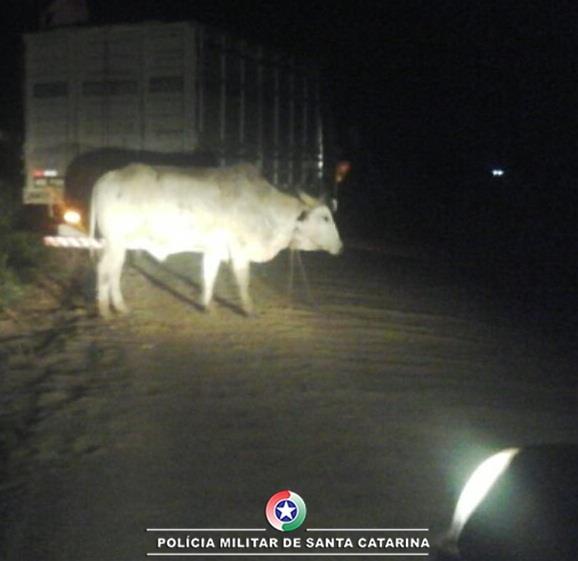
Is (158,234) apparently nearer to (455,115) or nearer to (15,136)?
(15,136)

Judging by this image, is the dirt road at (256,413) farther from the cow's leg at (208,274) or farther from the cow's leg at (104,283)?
the cow's leg at (104,283)

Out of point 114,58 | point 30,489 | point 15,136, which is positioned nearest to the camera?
point 30,489

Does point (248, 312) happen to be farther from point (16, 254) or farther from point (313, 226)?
point (16, 254)

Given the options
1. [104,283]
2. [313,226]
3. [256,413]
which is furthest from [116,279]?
[256,413]

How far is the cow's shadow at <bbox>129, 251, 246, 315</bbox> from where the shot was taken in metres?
14.7

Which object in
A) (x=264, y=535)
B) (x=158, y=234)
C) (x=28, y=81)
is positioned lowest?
(x=264, y=535)

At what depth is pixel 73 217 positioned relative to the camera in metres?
15.9

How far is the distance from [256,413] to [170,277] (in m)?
7.71

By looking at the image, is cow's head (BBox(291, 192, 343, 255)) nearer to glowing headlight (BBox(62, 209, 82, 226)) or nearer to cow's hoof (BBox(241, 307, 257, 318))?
cow's hoof (BBox(241, 307, 257, 318))

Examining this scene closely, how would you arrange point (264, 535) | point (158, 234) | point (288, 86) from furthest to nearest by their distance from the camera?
point (288, 86) < point (158, 234) < point (264, 535)

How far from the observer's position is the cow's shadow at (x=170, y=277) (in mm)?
14719

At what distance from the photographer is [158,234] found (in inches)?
549

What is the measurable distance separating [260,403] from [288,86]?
995cm

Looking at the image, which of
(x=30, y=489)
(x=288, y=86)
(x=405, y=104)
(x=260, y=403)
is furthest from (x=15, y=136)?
(x=405, y=104)
